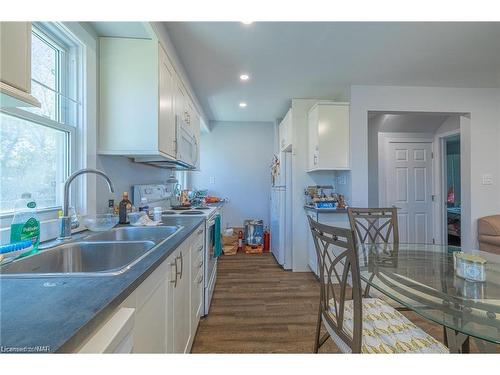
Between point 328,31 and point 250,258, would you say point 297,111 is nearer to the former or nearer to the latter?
point 328,31

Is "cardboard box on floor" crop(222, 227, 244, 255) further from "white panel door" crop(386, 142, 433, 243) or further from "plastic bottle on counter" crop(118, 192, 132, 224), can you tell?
"white panel door" crop(386, 142, 433, 243)

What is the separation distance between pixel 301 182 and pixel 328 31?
73.9 inches

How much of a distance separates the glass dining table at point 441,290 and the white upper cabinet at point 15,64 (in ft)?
5.38

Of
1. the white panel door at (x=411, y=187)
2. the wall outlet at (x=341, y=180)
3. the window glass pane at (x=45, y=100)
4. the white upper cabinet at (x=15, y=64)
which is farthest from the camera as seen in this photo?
the white panel door at (x=411, y=187)

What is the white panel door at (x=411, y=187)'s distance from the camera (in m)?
3.86

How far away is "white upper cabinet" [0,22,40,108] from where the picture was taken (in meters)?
0.69

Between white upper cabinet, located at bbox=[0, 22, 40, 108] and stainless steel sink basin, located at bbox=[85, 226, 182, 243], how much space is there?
873mm

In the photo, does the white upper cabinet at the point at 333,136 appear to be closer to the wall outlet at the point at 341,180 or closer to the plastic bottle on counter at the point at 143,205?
the wall outlet at the point at 341,180

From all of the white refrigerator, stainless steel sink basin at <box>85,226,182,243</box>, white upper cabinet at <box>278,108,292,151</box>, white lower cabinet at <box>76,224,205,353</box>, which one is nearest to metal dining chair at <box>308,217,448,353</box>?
white lower cabinet at <box>76,224,205,353</box>

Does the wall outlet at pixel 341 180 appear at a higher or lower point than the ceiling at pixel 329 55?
lower

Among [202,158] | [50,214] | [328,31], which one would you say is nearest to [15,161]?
[50,214]

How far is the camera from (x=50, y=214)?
1271 mm

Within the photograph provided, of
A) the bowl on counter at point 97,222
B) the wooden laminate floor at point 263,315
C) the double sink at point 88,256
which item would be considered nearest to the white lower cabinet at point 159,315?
the double sink at point 88,256

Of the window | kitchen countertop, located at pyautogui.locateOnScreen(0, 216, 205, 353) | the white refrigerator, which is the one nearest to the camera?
kitchen countertop, located at pyautogui.locateOnScreen(0, 216, 205, 353)
